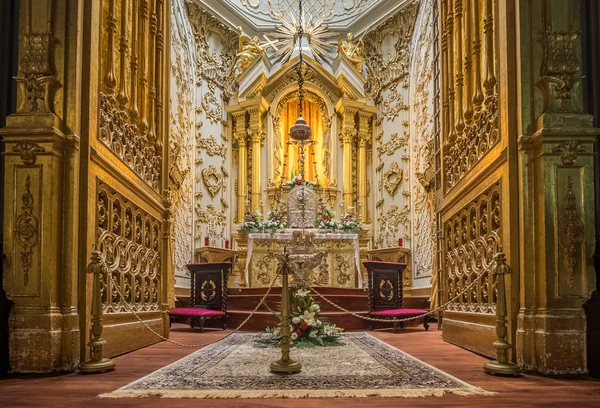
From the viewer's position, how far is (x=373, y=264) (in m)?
9.64

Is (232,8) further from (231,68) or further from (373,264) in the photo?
(373,264)

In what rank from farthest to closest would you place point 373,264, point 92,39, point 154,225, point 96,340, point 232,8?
point 232,8 < point 373,264 < point 154,225 < point 92,39 < point 96,340

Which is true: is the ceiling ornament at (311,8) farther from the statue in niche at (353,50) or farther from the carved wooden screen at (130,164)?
the carved wooden screen at (130,164)

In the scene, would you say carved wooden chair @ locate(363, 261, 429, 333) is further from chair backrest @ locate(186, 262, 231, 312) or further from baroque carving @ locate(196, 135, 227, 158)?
baroque carving @ locate(196, 135, 227, 158)

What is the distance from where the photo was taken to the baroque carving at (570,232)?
4246mm

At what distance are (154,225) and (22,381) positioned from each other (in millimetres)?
3324

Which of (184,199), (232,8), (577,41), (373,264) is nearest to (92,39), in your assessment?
(577,41)

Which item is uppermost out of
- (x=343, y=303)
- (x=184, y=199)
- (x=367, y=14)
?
(x=367, y=14)

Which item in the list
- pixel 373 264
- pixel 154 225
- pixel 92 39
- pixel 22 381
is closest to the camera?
pixel 22 381

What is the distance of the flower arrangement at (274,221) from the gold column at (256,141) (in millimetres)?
732

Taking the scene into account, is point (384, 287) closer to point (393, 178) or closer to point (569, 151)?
point (393, 178)

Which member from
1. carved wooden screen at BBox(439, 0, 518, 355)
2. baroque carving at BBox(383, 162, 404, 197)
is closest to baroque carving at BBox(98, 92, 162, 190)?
carved wooden screen at BBox(439, 0, 518, 355)

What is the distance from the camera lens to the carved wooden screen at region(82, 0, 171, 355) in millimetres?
5125

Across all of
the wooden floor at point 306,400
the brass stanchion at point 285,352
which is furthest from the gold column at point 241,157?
the brass stanchion at point 285,352
